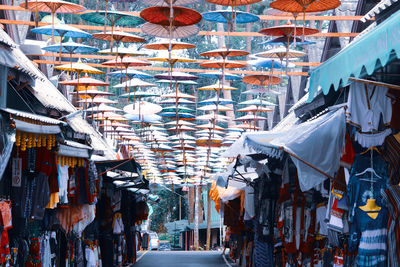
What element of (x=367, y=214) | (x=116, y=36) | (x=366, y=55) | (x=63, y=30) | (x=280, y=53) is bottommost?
(x=367, y=214)

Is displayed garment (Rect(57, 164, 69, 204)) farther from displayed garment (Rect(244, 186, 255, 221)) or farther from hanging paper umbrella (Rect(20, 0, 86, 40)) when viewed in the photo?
displayed garment (Rect(244, 186, 255, 221))

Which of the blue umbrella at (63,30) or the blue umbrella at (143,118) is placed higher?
the blue umbrella at (63,30)

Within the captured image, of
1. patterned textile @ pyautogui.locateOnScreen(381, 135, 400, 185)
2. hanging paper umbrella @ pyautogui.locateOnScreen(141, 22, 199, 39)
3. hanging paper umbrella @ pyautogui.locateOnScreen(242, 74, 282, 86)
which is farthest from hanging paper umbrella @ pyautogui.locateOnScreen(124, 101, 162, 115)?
patterned textile @ pyautogui.locateOnScreen(381, 135, 400, 185)

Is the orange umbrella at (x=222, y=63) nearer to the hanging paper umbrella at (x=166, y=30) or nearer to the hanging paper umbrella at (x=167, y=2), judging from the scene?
the hanging paper umbrella at (x=166, y=30)

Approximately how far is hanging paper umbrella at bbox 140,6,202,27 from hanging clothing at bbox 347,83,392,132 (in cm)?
394

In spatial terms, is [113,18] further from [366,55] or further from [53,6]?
[366,55]

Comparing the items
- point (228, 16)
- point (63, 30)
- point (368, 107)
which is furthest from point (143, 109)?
point (368, 107)

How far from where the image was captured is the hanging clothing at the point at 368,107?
666 cm

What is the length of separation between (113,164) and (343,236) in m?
7.33

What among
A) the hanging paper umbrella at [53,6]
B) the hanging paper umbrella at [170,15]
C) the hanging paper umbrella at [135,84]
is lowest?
the hanging paper umbrella at [135,84]

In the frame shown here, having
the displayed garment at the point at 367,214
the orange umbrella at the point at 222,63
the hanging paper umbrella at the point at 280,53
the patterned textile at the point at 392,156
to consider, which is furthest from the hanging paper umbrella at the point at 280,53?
the patterned textile at the point at 392,156

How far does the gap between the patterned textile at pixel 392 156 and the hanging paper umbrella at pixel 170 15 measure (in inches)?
177

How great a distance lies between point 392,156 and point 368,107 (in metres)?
0.63

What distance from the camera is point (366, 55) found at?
5.62 metres
